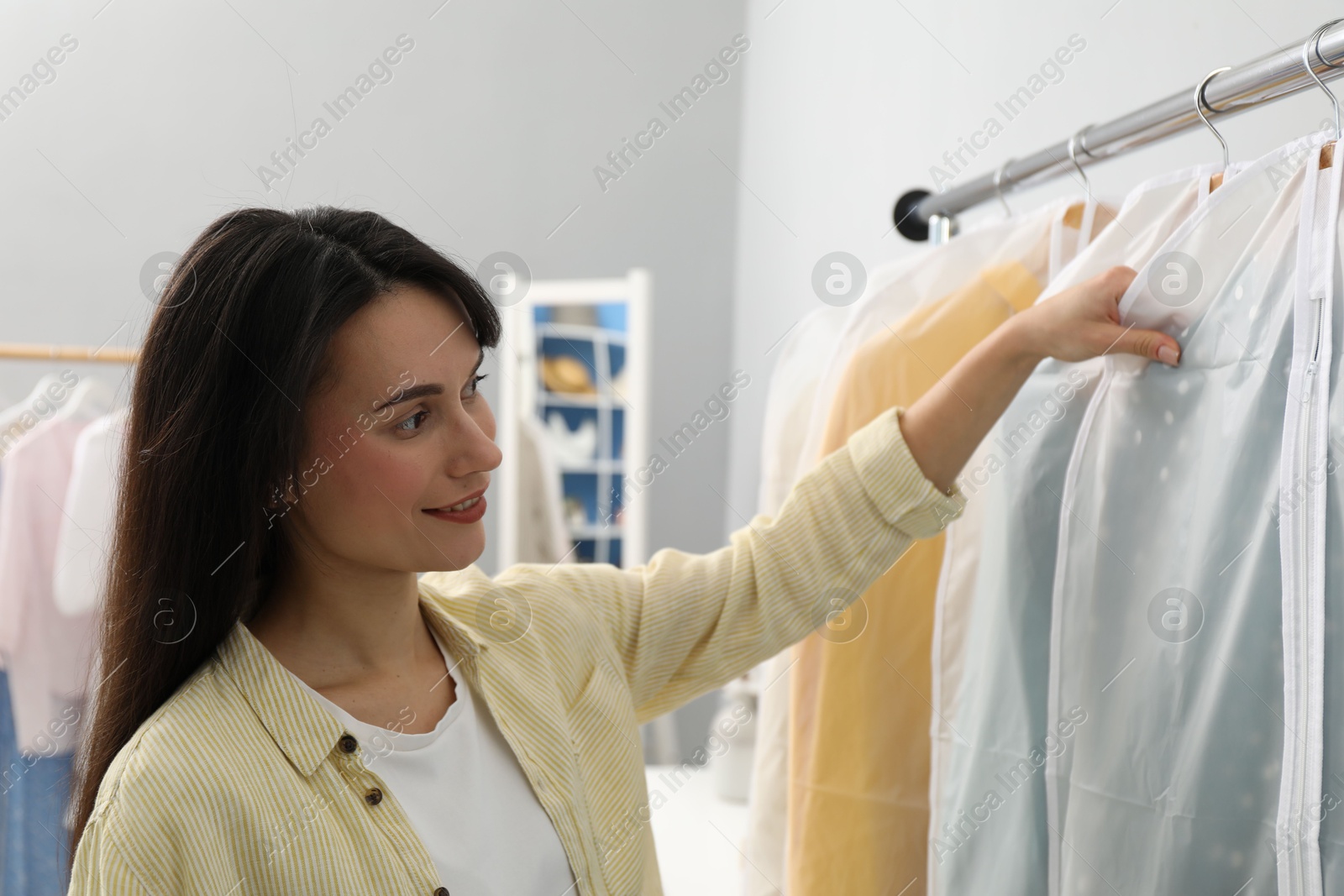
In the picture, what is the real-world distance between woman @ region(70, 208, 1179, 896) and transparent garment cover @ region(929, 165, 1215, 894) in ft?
0.11

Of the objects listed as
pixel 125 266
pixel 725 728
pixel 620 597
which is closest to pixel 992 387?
pixel 620 597

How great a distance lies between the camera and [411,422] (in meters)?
0.74

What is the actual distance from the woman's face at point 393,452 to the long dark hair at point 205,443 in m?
0.02

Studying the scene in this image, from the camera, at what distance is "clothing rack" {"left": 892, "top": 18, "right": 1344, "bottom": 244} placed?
585 millimetres

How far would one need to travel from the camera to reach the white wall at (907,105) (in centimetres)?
97

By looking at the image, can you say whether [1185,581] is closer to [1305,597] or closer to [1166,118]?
[1305,597]

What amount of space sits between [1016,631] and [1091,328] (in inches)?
9.7

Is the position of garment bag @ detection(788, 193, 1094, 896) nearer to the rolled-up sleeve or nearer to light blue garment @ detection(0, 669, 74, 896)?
the rolled-up sleeve

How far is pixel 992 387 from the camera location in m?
0.83

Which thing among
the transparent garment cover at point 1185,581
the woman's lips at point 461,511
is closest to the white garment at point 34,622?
the woman's lips at point 461,511

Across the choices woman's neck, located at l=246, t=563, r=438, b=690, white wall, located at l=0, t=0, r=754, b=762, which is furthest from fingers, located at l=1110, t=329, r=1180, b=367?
white wall, located at l=0, t=0, r=754, b=762

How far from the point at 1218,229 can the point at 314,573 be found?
2.26ft

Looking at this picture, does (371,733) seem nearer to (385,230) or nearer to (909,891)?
(385,230)

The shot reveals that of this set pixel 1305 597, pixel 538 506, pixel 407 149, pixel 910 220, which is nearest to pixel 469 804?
pixel 1305 597
